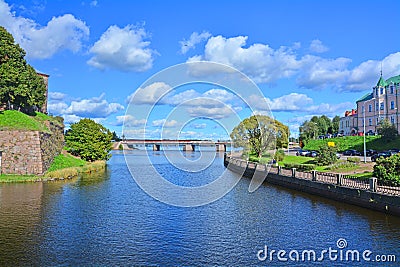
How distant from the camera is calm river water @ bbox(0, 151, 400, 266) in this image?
16422mm

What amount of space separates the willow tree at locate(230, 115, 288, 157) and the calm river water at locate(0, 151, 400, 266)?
44866 mm

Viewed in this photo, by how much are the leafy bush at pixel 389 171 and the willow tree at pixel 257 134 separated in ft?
148

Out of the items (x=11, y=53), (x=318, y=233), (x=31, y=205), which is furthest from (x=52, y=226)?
(x=11, y=53)

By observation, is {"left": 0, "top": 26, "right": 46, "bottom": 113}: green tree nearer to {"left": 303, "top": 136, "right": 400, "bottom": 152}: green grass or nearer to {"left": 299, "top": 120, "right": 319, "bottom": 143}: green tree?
{"left": 303, "top": 136, "right": 400, "bottom": 152}: green grass

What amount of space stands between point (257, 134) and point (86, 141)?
1319 inches

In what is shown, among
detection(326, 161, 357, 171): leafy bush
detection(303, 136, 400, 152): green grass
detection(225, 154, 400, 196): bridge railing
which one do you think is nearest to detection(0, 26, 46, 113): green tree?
detection(225, 154, 400, 196): bridge railing

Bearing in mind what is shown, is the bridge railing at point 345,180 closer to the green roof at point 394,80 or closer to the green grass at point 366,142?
the green grass at point 366,142

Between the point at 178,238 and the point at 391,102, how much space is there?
267 feet

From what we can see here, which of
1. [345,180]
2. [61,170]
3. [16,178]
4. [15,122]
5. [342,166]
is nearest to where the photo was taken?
[345,180]

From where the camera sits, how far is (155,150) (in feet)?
539

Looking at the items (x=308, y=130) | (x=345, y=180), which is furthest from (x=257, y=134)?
(x=308, y=130)

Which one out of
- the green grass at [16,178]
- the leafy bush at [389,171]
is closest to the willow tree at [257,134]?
the green grass at [16,178]

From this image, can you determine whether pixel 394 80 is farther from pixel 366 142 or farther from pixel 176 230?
pixel 176 230

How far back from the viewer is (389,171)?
2894 cm
